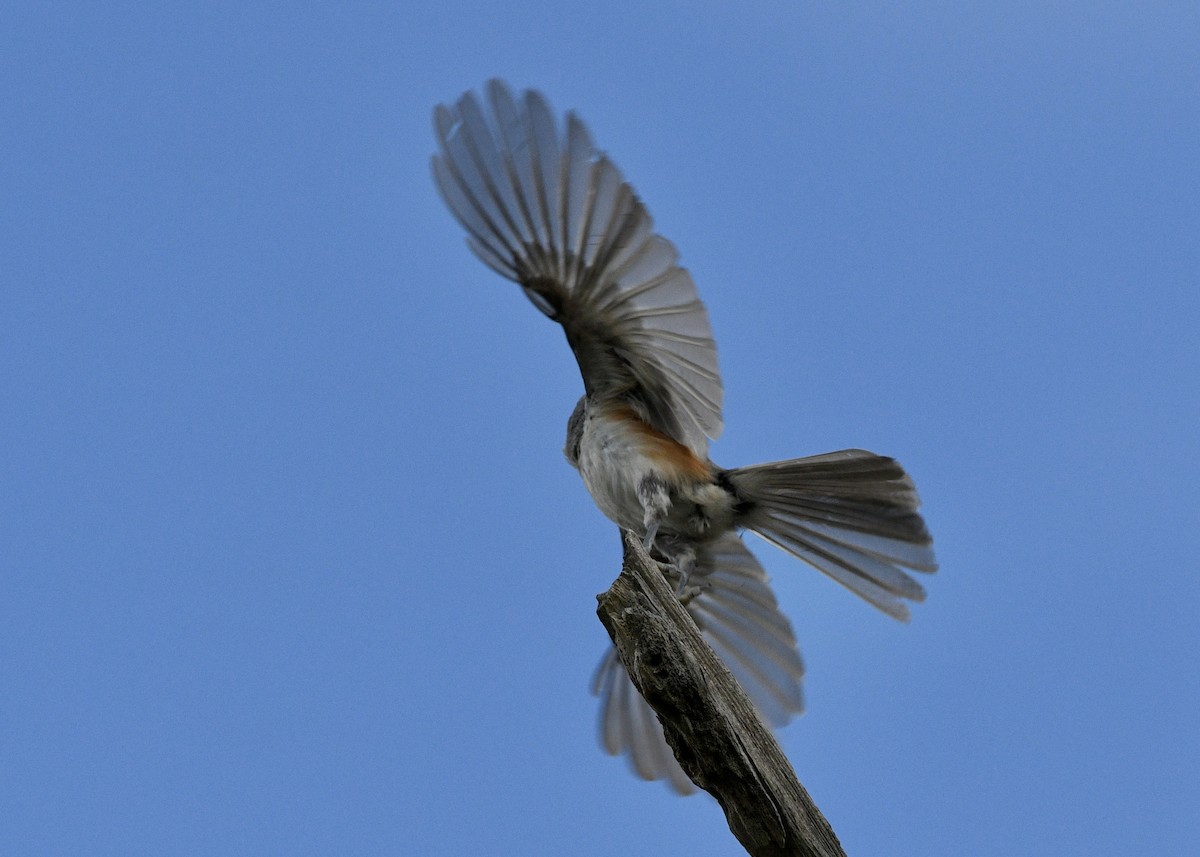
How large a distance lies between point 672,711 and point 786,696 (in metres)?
2.37

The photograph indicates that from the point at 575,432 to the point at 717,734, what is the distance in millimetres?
2390

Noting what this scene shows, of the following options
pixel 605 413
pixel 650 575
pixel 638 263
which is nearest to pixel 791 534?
pixel 605 413

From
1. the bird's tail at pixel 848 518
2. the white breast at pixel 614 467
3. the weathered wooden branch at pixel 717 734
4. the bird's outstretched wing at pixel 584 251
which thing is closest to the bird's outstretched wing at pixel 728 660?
the bird's tail at pixel 848 518

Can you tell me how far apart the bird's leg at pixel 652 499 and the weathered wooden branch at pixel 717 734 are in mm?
1418

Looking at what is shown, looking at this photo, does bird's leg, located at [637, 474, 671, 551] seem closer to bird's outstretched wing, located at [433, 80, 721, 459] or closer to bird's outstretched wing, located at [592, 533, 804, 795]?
bird's outstretched wing, located at [433, 80, 721, 459]

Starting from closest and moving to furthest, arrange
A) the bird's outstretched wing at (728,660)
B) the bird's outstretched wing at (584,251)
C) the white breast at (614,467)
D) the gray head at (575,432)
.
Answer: the bird's outstretched wing at (584,251)
the white breast at (614,467)
the gray head at (575,432)
the bird's outstretched wing at (728,660)

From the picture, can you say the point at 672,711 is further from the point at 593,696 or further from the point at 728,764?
the point at 593,696

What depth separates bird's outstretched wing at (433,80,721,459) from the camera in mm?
4652

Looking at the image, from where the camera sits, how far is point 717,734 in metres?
3.53

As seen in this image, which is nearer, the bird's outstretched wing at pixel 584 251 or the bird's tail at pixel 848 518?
the bird's outstretched wing at pixel 584 251

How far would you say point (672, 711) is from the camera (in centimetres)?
359

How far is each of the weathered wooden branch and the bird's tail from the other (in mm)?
1588

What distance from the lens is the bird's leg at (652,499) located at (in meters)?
5.15

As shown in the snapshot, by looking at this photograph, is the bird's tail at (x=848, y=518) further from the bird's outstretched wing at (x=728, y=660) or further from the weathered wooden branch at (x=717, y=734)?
the weathered wooden branch at (x=717, y=734)
